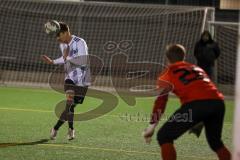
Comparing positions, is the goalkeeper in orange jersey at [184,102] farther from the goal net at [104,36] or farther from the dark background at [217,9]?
the dark background at [217,9]

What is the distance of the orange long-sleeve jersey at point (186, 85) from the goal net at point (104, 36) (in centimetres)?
1019

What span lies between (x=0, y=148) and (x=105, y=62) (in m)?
10.3

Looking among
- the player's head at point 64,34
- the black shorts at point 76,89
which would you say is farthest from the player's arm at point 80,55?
the black shorts at point 76,89

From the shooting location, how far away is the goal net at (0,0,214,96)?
17312mm

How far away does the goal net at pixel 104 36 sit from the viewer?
1731cm

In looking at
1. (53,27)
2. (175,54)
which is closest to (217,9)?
(53,27)

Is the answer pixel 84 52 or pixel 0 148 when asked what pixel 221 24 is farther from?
pixel 0 148

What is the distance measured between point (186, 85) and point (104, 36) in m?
13.4

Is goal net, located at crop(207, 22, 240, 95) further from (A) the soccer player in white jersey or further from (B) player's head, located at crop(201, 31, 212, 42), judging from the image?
(A) the soccer player in white jersey

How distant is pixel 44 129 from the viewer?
10312 millimetres

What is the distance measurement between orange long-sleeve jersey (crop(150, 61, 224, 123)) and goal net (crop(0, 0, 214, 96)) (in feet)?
33.4

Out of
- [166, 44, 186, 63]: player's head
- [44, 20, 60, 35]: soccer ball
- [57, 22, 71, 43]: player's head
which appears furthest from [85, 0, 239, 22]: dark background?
[166, 44, 186, 63]: player's head

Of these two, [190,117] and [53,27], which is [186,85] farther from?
[53,27]

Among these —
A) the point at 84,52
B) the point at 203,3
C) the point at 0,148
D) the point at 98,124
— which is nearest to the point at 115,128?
the point at 98,124
